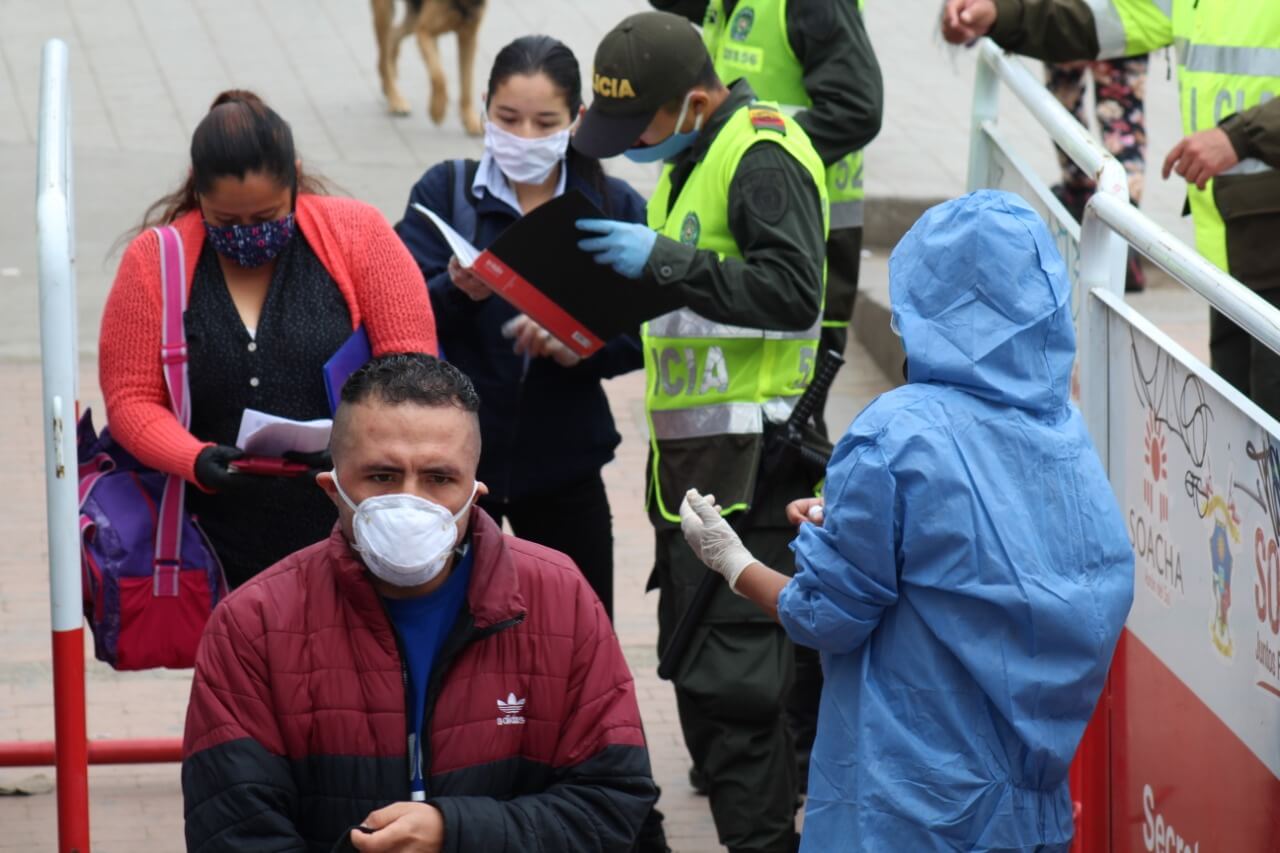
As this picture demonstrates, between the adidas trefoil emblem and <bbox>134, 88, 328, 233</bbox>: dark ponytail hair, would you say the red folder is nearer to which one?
<bbox>134, 88, 328, 233</bbox>: dark ponytail hair

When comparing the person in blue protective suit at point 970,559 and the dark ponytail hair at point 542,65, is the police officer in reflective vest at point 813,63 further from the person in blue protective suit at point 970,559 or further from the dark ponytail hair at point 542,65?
the person in blue protective suit at point 970,559

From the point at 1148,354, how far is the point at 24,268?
23.7 ft

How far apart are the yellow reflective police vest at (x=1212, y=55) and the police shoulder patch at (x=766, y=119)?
109 cm

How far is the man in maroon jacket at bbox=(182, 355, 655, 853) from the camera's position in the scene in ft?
9.18

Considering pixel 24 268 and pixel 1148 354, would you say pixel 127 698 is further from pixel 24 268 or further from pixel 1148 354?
pixel 24 268

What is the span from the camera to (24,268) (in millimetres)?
Result: 9688

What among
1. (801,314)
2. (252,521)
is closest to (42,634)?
(252,521)

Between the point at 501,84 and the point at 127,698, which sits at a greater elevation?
the point at 501,84

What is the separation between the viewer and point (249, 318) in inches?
162

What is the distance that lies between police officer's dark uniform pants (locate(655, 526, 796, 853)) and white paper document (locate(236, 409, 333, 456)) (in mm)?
854

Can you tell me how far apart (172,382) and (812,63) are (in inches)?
98.6

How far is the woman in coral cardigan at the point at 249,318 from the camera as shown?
13.1ft

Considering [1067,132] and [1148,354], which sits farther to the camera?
[1067,132]

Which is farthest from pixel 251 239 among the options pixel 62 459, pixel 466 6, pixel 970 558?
pixel 466 6
